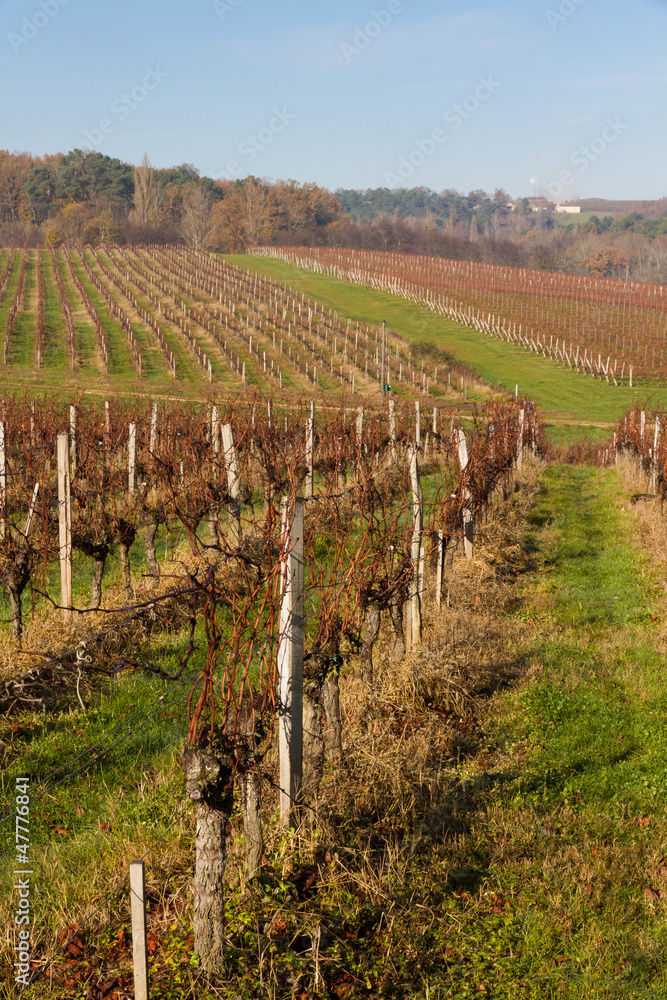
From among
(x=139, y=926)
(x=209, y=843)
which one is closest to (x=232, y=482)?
(x=209, y=843)

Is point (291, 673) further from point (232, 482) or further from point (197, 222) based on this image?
point (197, 222)

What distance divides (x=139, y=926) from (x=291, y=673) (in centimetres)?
144

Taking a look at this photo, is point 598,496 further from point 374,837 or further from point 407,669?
point 374,837

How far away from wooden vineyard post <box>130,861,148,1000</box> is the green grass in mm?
25515

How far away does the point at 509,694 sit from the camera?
6.11 m

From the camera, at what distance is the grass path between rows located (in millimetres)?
3416

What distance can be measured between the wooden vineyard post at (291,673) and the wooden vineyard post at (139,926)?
1.24 metres

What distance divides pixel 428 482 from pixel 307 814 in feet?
42.7

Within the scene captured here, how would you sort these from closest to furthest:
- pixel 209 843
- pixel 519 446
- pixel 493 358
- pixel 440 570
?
pixel 209 843 → pixel 440 570 → pixel 519 446 → pixel 493 358

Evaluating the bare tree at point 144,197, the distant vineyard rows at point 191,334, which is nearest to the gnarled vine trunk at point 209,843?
the distant vineyard rows at point 191,334

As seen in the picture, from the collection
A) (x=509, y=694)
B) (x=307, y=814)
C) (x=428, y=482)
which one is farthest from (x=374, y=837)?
(x=428, y=482)

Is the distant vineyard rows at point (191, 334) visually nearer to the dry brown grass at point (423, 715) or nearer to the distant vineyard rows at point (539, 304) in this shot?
the distant vineyard rows at point (539, 304)

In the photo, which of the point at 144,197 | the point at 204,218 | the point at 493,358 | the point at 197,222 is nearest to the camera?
the point at 493,358

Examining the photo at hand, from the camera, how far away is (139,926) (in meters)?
2.61
